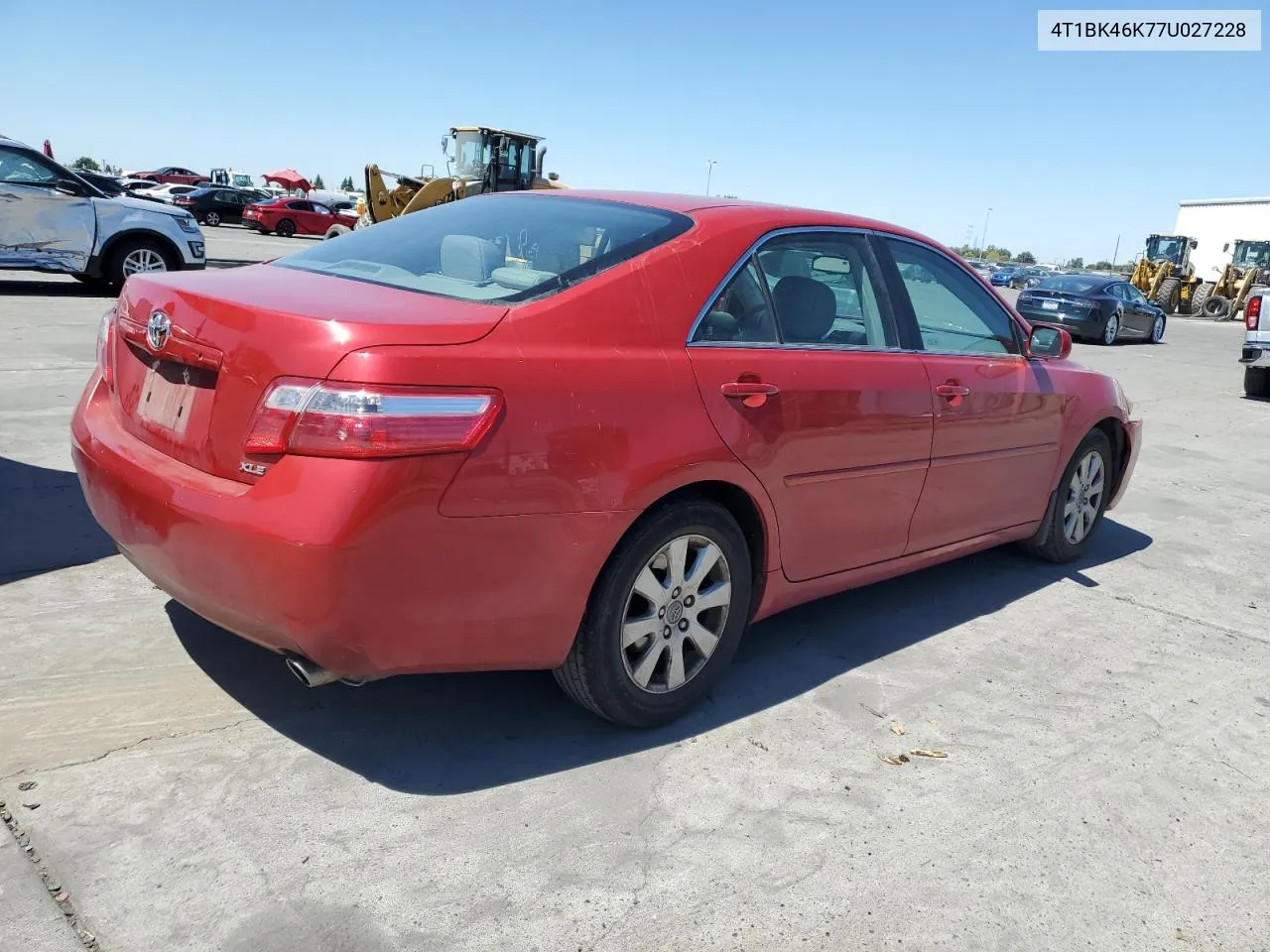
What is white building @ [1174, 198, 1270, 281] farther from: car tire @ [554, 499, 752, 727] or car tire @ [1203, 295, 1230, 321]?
car tire @ [554, 499, 752, 727]

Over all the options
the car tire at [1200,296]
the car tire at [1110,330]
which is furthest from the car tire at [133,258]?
the car tire at [1200,296]

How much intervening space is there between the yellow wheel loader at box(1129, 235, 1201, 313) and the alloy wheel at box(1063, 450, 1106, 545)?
2992 centimetres

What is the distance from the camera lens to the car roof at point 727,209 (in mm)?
3449

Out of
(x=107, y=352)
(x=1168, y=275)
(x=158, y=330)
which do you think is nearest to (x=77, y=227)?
(x=107, y=352)

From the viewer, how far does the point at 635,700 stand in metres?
3.09

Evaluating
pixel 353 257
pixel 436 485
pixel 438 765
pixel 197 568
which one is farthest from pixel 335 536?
pixel 353 257

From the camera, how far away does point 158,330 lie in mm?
2852

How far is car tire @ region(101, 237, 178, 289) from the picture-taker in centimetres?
1248

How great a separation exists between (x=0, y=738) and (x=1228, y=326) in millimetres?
37541

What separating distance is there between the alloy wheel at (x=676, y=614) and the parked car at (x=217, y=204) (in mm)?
38717

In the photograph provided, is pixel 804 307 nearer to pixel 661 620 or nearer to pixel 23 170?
pixel 661 620

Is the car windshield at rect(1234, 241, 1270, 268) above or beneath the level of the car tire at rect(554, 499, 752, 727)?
above

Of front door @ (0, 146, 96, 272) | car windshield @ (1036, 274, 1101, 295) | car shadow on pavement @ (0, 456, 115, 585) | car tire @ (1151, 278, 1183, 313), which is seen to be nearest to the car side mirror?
car shadow on pavement @ (0, 456, 115, 585)

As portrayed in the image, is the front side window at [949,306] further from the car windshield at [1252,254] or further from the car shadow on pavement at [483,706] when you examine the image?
the car windshield at [1252,254]
